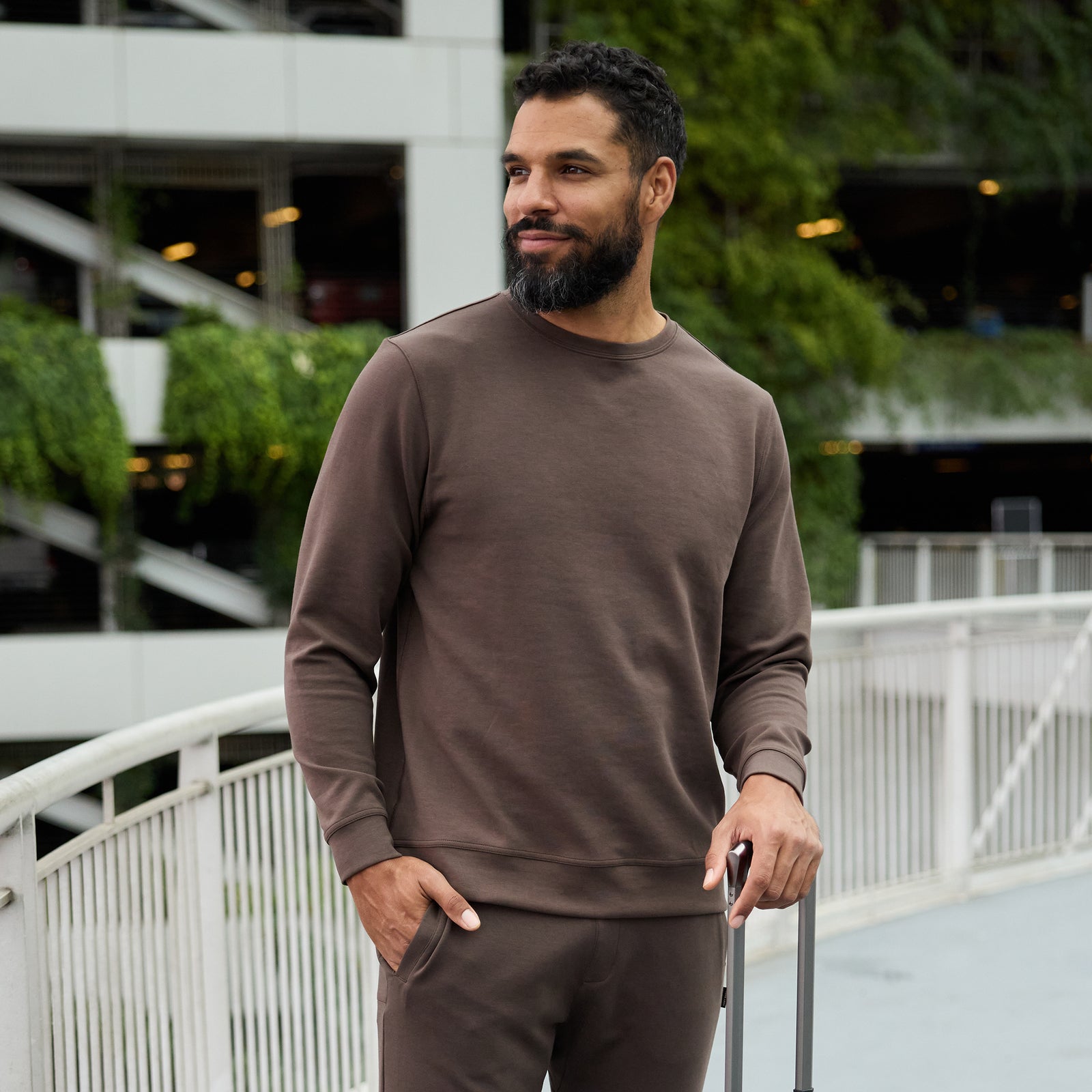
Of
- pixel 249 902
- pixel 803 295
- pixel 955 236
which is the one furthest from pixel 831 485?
pixel 249 902

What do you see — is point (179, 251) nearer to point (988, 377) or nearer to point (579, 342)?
point (988, 377)

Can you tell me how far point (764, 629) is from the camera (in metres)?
1.75

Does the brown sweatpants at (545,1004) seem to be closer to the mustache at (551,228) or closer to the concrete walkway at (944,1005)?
the mustache at (551,228)

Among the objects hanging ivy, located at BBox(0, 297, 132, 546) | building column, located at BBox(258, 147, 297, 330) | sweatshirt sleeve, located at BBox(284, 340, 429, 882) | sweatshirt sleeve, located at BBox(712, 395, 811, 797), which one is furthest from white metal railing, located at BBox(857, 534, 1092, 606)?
sweatshirt sleeve, located at BBox(284, 340, 429, 882)

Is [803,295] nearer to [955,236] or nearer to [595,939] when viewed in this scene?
[955,236]

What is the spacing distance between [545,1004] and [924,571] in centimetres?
1694

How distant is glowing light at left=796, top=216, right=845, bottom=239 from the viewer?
61.6 feet

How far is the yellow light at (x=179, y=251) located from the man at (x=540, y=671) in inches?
779

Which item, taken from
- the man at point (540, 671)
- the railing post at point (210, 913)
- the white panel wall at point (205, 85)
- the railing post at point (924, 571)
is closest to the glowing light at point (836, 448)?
the railing post at point (924, 571)

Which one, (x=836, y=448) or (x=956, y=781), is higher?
(x=836, y=448)

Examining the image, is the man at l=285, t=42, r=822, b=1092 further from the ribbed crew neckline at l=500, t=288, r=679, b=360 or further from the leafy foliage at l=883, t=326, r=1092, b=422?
the leafy foliage at l=883, t=326, r=1092, b=422

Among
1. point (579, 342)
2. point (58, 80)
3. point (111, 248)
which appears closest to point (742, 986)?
point (579, 342)

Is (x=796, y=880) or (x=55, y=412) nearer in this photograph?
(x=796, y=880)

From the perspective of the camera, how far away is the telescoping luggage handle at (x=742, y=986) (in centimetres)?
154
